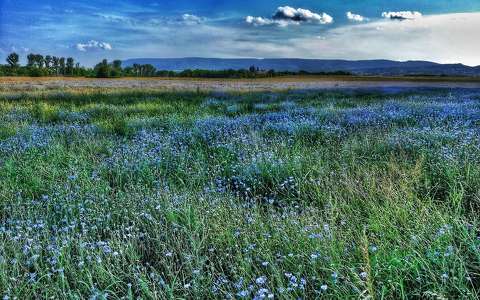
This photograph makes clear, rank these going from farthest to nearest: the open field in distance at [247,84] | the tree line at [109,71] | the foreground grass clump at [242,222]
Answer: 1. the tree line at [109,71]
2. the open field in distance at [247,84]
3. the foreground grass clump at [242,222]

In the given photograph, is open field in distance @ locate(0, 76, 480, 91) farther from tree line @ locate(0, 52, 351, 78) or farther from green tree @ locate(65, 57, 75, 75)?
green tree @ locate(65, 57, 75, 75)

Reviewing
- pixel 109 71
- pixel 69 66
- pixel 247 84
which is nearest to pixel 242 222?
pixel 247 84

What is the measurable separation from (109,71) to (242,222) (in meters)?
81.3

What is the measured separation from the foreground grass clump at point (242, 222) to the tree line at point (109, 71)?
61.5m

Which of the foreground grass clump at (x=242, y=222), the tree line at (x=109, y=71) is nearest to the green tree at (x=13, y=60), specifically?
the tree line at (x=109, y=71)

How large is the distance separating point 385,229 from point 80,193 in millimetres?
3175

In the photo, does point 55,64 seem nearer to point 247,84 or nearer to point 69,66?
point 69,66

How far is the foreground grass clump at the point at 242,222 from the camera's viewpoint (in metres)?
2.45

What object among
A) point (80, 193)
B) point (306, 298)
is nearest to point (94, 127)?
point (80, 193)

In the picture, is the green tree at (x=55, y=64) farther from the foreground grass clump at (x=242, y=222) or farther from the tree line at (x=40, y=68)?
→ the foreground grass clump at (x=242, y=222)

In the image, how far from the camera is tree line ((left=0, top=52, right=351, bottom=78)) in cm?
6788

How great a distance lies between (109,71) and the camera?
78.4m

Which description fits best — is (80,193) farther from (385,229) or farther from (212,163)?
(385,229)

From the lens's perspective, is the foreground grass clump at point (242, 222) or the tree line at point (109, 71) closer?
the foreground grass clump at point (242, 222)
